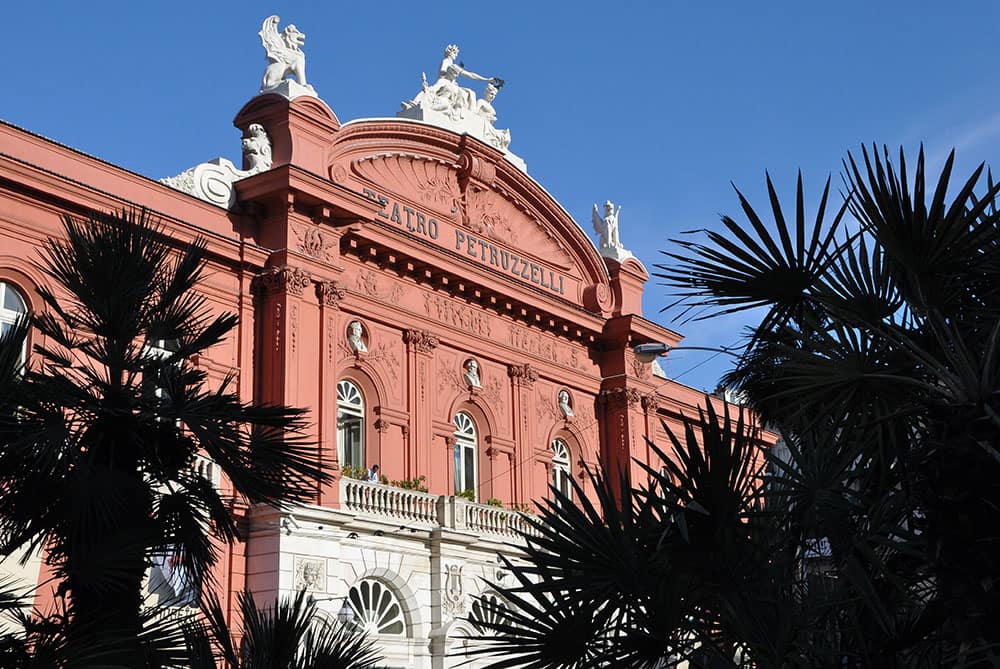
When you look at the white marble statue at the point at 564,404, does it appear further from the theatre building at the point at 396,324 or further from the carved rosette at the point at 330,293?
the carved rosette at the point at 330,293

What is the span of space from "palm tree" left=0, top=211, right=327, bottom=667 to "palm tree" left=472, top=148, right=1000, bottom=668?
7.47 ft

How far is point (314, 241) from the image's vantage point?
25516 millimetres

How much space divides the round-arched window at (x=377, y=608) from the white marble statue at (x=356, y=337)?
4.57 m

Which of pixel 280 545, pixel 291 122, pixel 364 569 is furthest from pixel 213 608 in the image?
pixel 291 122

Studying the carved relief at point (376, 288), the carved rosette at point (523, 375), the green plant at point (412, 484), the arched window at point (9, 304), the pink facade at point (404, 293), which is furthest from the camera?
the carved rosette at point (523, 375)

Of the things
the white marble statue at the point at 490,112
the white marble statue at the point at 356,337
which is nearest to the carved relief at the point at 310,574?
the white marble statue at the point at 356,337

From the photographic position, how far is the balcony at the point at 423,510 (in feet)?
81.6

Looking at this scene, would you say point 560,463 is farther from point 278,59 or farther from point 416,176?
point 278,59

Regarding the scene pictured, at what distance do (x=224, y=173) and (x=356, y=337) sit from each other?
4162 millimetres

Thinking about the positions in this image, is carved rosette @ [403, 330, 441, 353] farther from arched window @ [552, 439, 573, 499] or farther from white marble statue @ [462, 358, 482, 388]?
arched window @ [552, 439, 573, 499]

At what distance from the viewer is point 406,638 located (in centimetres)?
2580

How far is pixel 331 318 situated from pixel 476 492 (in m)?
6.09

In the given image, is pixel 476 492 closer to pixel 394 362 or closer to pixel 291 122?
pixel 394 362

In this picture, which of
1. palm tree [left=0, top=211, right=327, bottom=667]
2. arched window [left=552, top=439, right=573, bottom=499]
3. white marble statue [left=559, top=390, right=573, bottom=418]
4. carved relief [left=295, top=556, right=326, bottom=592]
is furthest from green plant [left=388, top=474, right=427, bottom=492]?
palm tree [left=0, top=211, right=327, bottom=667]
